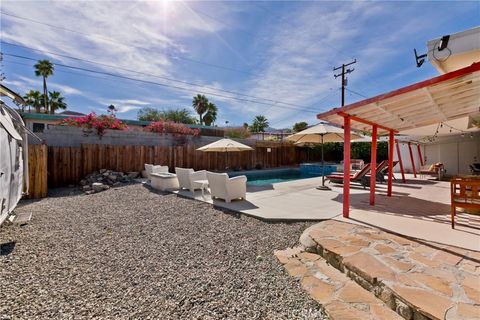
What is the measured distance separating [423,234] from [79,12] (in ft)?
39.2

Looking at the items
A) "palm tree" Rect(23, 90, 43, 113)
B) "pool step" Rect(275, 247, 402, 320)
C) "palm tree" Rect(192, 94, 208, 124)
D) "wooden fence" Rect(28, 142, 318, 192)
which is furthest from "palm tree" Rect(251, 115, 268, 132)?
"pool step" Rect(275, 247, 402, 320)

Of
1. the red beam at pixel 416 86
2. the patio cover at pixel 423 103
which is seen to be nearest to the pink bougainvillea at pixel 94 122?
the patio cover at pixel 423 103

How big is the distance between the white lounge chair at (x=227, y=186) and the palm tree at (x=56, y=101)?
3395 cm

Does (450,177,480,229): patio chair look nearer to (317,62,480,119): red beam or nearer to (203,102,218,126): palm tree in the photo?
(317,62,480,119): red beam

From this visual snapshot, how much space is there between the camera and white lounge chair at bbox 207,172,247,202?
6.34 meters

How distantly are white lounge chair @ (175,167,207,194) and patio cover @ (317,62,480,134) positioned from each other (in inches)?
183

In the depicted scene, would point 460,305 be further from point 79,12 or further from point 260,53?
point 260,53

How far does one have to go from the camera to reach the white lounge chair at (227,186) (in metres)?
6.34

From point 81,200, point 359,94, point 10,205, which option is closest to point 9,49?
→ point 81,200

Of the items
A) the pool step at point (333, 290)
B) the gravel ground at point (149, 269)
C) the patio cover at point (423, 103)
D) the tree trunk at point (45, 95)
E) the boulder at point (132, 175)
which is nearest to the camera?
the pool step at point (333, 290)

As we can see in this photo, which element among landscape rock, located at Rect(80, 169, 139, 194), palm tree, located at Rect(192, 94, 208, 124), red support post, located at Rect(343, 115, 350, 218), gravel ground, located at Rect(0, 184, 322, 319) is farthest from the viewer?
palm tree, located at Rect(192, 94, 208, 124)

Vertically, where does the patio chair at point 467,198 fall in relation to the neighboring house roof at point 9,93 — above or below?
below

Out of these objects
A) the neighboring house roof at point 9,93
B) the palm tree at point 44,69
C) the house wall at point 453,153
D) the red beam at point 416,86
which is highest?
the palm tree at point 44,69

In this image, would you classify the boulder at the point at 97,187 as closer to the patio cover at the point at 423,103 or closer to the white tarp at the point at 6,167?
the white tarp at the point at 6,167
